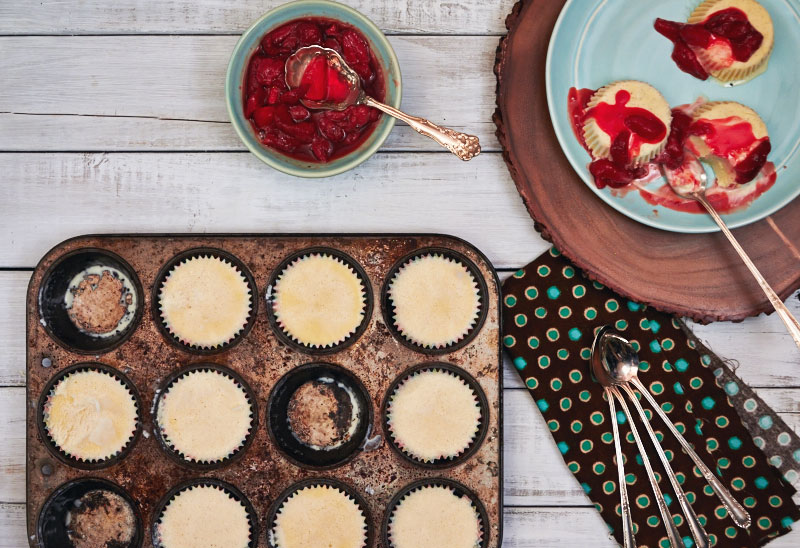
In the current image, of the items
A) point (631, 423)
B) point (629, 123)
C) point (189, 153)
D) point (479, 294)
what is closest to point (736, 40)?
point (629, 123)

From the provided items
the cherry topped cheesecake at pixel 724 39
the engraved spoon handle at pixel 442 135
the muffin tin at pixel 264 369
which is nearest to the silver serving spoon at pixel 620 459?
the muffin tin at pixel 264 369

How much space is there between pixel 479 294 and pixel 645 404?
703mm

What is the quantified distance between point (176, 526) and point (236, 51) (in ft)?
5.10

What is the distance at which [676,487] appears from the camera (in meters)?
2.01

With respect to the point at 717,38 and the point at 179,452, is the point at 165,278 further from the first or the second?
the point at 717,38

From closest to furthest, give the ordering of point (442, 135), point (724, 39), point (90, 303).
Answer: point (442, 135) < point (724, 39) < point (90, 303)

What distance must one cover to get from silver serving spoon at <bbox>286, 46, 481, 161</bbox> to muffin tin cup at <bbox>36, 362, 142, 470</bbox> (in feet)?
3.62

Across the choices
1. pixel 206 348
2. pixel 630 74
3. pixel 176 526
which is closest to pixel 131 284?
pixel 206 348

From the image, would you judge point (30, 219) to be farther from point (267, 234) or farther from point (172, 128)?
point (267, 234)

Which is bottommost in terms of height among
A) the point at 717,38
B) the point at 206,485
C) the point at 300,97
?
the point at 206,485

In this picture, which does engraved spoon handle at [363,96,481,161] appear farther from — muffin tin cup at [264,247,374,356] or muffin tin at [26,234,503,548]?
muffin tin cup at [264,247,374,356]

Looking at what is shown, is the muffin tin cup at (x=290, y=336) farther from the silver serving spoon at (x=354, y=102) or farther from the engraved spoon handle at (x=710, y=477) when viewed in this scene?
the engraved spoon handle at (x=710, y=477)

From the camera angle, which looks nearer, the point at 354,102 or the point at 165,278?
the point at 354,102

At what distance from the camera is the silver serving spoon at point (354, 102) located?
6.40 feet
